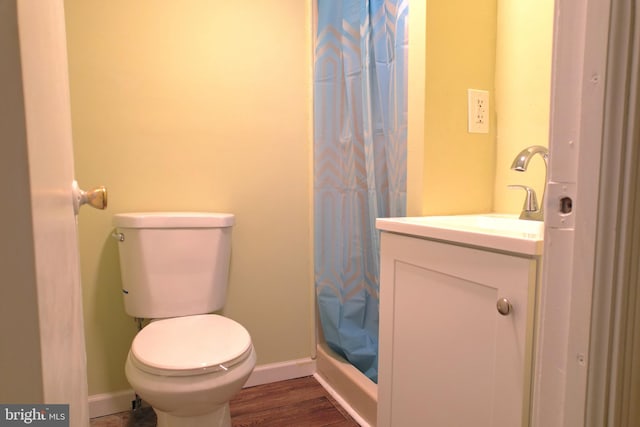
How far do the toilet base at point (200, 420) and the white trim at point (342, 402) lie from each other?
52 centimetres

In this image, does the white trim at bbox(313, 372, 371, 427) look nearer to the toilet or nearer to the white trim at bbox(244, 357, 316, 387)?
the white trim at bbox(244, 357, 316, 387)

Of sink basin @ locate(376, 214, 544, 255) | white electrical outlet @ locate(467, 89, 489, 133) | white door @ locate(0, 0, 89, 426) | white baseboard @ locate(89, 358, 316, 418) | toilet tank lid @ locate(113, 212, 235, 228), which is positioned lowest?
white baseboard @ locate(89, 358, 316, 418)

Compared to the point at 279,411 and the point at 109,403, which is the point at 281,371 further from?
the point at 109,403

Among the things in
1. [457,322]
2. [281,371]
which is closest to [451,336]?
[457,322]

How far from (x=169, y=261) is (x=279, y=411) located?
75cm

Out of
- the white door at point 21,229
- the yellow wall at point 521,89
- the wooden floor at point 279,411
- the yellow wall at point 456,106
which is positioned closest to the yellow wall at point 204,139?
the wooden floor at point 279,411

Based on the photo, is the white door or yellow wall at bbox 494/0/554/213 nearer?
the white door

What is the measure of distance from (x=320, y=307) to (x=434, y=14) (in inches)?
49.4

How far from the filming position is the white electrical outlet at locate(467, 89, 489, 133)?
1.26 meters

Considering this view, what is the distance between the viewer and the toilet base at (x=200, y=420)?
115 centimetres

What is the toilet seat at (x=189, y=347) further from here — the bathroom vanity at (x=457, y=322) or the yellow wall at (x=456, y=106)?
the yellow wall at (x=456, y=106)

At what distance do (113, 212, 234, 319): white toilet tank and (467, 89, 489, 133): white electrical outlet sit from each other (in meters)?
0.95

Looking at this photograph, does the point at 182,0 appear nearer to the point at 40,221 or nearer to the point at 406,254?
the point at 406,254

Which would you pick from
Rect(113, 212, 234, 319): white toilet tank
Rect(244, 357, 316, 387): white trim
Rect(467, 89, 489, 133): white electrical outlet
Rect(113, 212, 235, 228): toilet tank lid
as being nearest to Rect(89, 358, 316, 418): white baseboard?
Rect(244, 357, 316, 387): white trim
